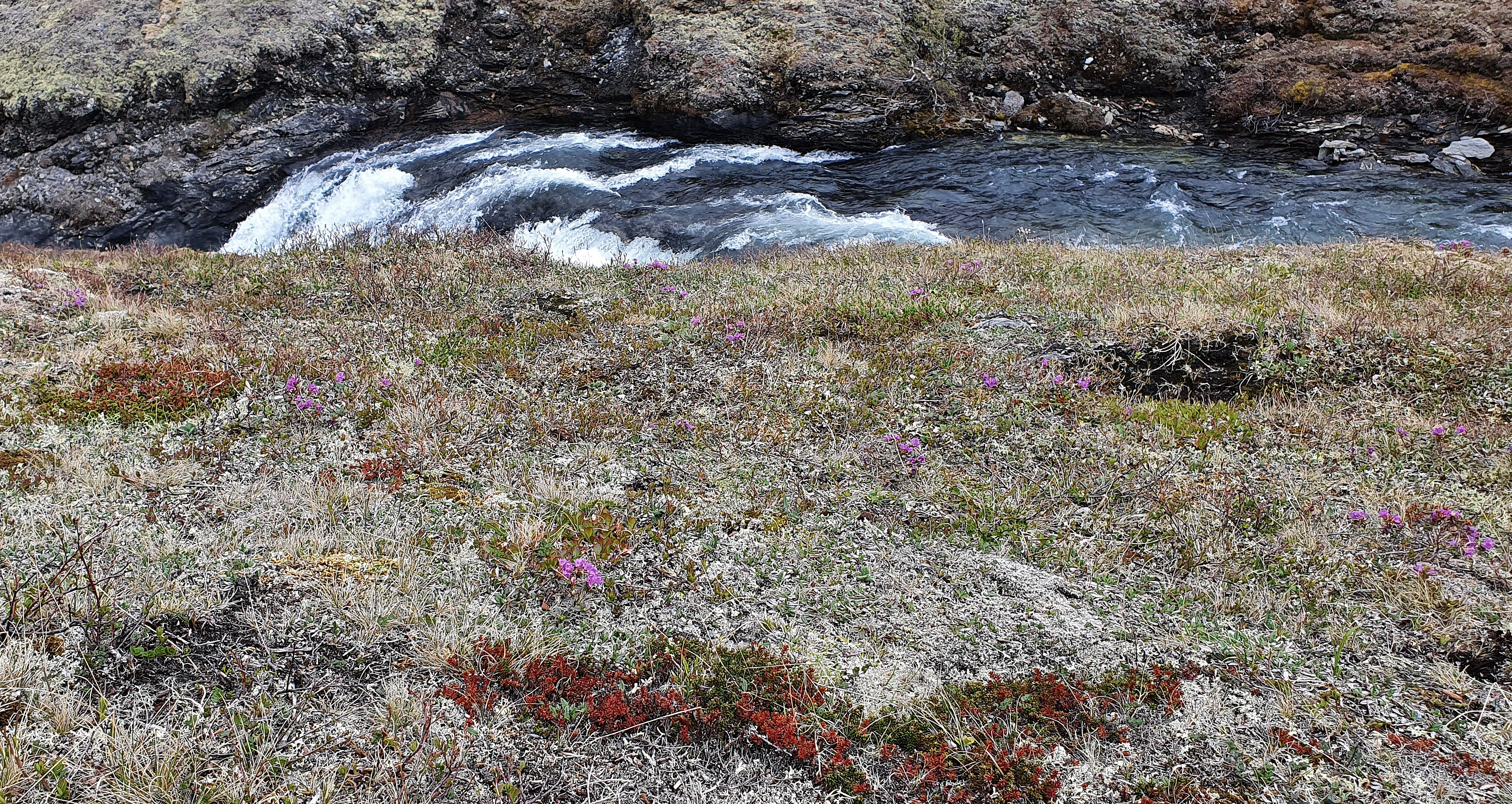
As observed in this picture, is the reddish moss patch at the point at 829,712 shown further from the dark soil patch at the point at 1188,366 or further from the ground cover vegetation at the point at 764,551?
the dark soil patch at the point at 1188,366

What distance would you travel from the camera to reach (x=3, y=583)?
4.33m

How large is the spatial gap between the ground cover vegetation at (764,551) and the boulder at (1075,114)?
51.2ft

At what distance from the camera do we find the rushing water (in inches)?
693

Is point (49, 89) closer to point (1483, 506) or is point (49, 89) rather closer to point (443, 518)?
point (443, 518)

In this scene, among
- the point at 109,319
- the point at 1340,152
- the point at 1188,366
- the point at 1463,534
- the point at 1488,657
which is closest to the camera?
the point at 1488,657

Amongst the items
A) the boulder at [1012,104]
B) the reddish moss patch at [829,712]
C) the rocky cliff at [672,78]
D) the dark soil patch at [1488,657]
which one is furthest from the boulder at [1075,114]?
the reddish moss patch at [829,712]

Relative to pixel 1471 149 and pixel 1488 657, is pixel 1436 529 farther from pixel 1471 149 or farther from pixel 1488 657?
pixel 1471 149

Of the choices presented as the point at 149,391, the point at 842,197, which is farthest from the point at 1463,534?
the point at 842,197

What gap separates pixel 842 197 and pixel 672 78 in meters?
8.22

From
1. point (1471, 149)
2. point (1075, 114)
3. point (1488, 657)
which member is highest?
point (1075, 114)

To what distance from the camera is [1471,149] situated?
19.8 m

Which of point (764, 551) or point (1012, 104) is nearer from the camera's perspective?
point (764, 551)

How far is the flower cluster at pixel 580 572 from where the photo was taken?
495cm

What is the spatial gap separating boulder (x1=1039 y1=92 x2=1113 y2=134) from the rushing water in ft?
3.84
